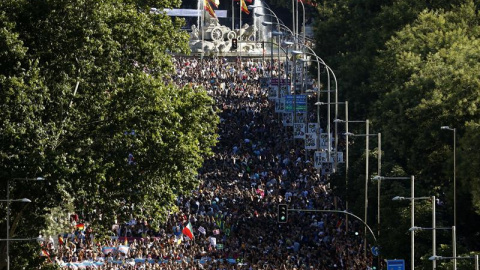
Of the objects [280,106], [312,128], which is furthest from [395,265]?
[280,106]

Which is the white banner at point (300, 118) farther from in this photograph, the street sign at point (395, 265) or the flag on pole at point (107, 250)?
the street sign at point (395, 265)

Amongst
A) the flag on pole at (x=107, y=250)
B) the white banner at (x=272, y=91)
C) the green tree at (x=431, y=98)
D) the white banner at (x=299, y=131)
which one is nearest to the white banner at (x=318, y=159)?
the green tree at (x=431, y=98)

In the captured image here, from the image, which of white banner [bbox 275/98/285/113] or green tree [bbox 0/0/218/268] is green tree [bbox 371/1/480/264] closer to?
white banner [bbox 275/98/285/113]

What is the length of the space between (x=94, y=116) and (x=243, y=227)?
2400 centimetres

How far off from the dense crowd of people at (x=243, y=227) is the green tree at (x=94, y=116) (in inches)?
195

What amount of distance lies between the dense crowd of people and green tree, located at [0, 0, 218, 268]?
495cm

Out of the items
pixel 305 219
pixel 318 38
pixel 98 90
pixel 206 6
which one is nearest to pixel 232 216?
pixel 305 219

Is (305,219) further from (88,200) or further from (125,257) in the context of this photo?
(88,200)

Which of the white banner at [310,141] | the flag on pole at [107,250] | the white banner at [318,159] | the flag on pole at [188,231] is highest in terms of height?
the white banner at [310,141]

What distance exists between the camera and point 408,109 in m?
103

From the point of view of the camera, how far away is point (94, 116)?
7906cm

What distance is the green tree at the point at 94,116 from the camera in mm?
77188

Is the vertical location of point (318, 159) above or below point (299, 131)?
below

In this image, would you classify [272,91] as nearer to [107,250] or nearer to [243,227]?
[243,227]
